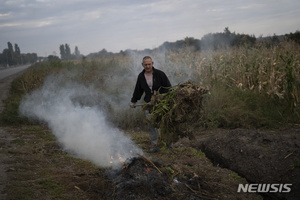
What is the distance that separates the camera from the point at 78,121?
23.9 feet

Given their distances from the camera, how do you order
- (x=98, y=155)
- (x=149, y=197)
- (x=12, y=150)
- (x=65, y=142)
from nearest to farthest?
(x=149, y=197) → (x=98, y=155) → (x=12, y=150) → (x=65, y=142)

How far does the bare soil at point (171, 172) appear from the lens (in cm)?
408

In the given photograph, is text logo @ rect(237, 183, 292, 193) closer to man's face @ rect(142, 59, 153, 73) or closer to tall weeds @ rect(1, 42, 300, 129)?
tall weeds @ rect(1, 42, 300, 129)

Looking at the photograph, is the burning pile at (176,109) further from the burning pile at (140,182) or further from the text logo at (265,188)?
the text logo at (265,188)

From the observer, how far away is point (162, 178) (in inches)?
168

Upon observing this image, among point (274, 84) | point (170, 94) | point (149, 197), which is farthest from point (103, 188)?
point (274, 84)

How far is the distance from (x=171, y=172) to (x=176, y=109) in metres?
1.11

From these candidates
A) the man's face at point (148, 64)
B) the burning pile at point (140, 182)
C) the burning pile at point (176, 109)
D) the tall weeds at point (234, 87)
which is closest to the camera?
the burning pile at point (140, 182)

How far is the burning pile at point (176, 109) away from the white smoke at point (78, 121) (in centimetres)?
127

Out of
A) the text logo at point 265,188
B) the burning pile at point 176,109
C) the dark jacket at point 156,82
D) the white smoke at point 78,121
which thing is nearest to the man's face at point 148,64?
the dark jacket at point 156,82

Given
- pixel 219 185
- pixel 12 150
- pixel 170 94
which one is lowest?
pixel 219 185

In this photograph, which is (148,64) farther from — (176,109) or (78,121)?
(78,121)

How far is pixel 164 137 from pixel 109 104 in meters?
5.36

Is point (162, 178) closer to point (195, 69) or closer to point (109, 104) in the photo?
point (109, 104)
